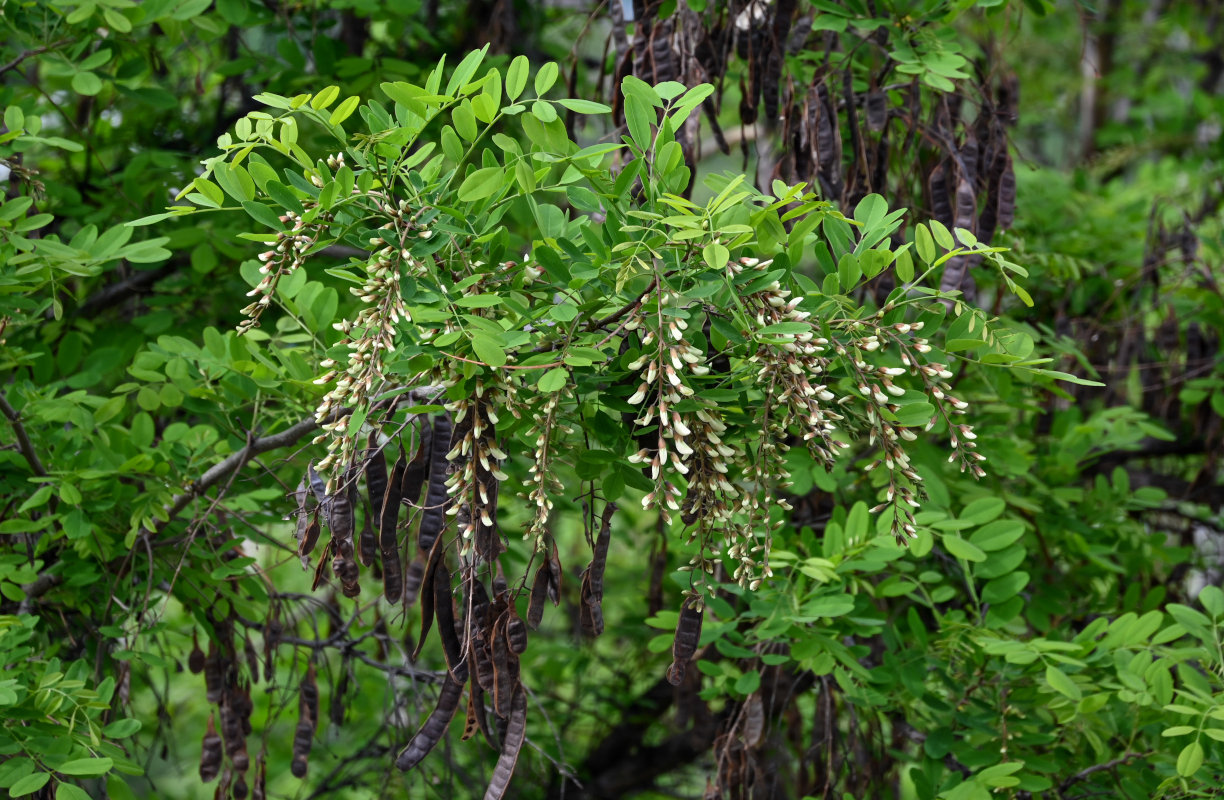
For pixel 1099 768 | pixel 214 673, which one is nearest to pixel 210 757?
pixel 214 673

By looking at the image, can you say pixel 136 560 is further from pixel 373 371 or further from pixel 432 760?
pixel 432 760

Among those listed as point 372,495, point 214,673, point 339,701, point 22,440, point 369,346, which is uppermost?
point 369,346

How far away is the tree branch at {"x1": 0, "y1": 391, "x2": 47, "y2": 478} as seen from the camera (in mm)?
2252

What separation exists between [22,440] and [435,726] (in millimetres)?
1183

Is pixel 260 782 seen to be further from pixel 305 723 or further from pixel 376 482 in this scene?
pixel 376 482

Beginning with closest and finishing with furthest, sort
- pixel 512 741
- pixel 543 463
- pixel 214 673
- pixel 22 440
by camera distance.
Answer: pixel 543 463
pixel 512 741
pixel 22 440
pixel 214 673

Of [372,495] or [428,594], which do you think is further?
[372,495]

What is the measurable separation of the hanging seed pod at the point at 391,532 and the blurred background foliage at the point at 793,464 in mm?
499

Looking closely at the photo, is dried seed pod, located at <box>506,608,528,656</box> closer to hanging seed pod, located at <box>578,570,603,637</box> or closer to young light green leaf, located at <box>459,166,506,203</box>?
hanging seed pod, located at <box>578,570,603,637</box>

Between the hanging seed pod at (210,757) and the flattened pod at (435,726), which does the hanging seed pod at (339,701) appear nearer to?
the hanging seed pod at (210,757)

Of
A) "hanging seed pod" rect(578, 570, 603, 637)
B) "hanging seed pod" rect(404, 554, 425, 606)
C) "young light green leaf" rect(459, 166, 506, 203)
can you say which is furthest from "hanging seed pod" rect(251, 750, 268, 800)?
"young light green leaf" rect(459, 166, 506, 203)

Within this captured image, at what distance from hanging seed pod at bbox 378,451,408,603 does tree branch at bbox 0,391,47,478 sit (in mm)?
1004

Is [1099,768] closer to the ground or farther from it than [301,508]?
closer to the ground

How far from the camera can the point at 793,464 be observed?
9.04ft
